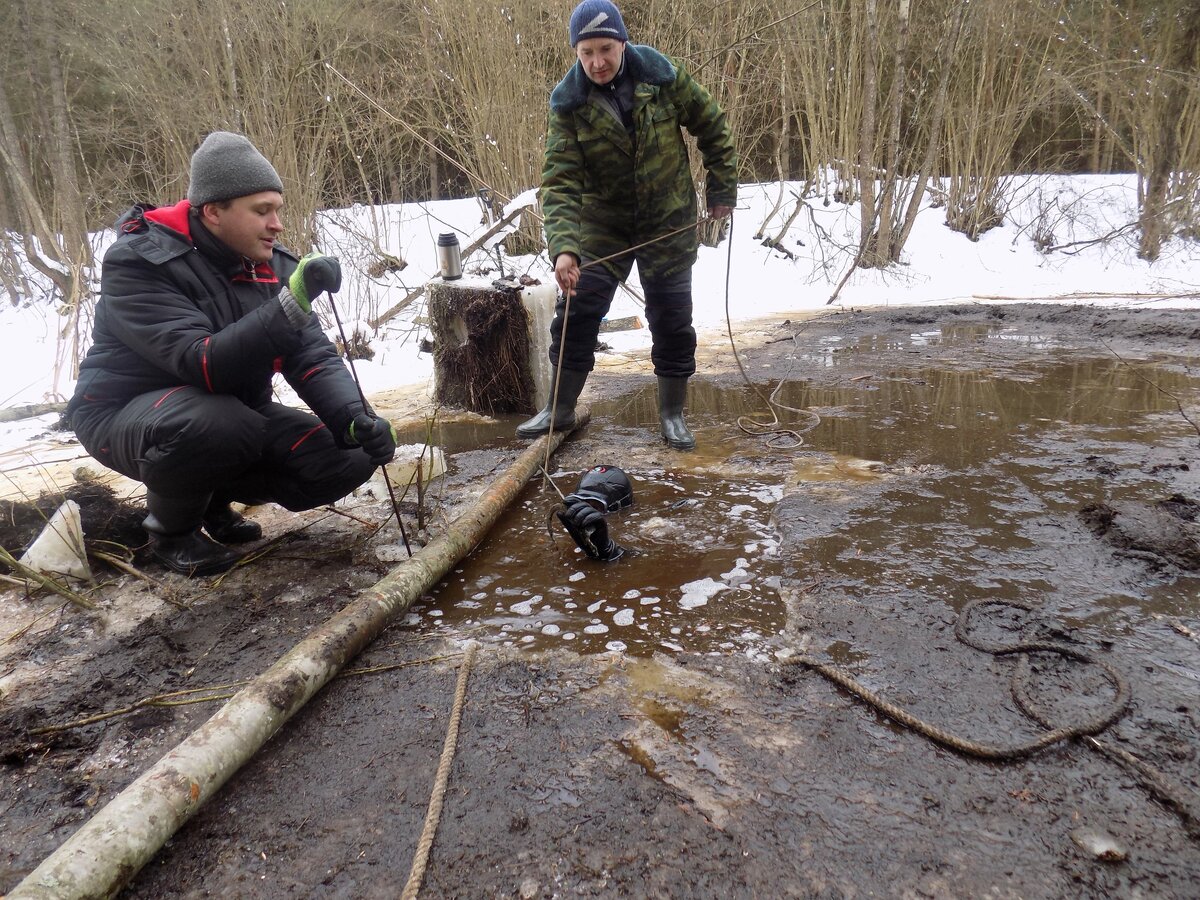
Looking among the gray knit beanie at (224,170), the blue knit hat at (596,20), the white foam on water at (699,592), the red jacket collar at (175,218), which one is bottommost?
the white foam on water at (699,592)

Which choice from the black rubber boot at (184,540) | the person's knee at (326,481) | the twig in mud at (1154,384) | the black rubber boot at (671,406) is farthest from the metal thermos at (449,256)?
the twig in mud at (1154,384)

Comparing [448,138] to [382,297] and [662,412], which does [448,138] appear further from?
[662,412]

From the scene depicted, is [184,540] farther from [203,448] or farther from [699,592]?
[699,592]

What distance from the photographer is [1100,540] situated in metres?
2.65

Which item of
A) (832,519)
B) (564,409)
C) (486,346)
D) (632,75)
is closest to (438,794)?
(832,519)

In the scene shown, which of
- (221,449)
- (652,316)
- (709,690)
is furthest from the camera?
(652,316)

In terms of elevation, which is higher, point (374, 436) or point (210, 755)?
point (374, 436)

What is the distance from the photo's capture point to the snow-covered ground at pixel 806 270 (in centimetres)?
762

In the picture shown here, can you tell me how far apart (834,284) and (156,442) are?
30.5 feet

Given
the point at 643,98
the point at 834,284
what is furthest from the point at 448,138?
the point at 643,98

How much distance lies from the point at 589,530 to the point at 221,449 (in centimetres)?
127

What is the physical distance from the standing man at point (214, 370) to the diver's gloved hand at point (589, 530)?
2.28ft

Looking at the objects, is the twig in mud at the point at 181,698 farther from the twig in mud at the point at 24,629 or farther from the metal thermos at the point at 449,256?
the metal thermos at the point at 449,256

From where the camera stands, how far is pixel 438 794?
1.65 m
